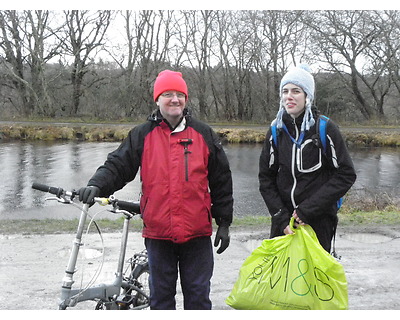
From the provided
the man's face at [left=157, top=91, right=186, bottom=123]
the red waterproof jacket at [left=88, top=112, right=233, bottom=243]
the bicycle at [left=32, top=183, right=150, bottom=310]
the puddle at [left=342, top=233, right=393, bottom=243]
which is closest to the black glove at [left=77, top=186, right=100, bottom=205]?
the bicycle at [left=32, top=183, right=150, bottom=310]

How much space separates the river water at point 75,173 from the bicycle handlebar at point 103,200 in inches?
321

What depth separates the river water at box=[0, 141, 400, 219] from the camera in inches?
495

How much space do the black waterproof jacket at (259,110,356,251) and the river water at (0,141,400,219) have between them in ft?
26.7

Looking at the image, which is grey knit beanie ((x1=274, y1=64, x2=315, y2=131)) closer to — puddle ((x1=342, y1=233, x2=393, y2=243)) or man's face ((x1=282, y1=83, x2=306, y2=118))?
man's face ((x1=282, y1=83, x2=306, y2=118))

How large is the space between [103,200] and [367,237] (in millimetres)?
5456

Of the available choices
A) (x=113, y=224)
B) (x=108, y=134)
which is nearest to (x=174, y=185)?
(x=113, y=224)

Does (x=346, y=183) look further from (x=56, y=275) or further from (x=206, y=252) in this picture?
(x=56, y=275)

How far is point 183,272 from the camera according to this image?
11.0 feet

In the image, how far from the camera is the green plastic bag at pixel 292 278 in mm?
3088

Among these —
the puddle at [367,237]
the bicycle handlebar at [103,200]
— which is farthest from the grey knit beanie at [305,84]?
the puddle at [367,237]

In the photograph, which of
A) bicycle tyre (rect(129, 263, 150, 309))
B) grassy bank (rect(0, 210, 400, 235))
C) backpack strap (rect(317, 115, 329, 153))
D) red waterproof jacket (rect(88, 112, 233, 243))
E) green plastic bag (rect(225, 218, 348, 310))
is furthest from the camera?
grassy bank (rect(0, 210, 400, 235))

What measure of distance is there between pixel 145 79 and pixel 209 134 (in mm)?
30596

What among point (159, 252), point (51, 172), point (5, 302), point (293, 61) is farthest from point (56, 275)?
point (293, 61)

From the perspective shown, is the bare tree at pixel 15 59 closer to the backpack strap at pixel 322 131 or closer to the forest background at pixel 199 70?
the forest background at pixel 199 70
